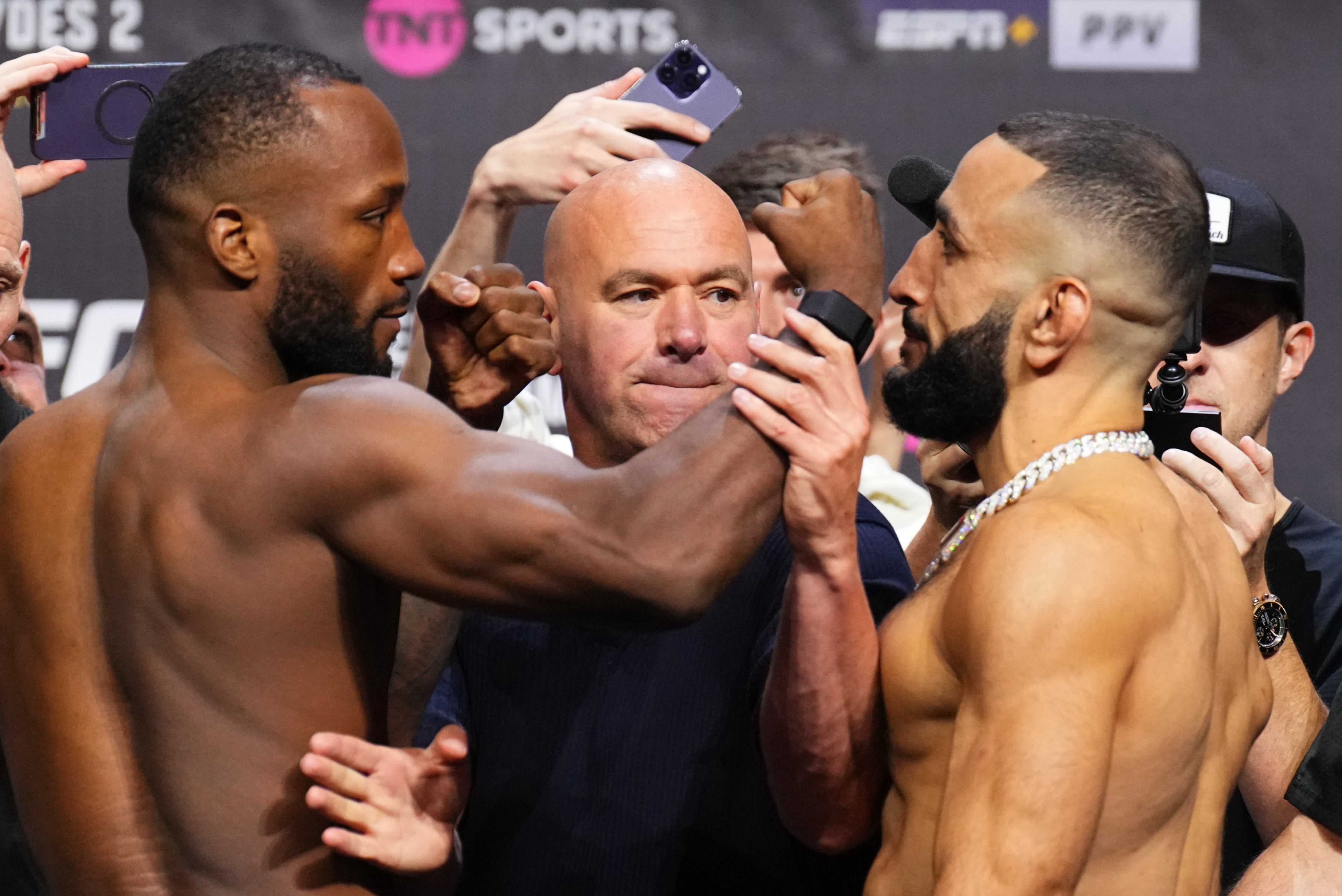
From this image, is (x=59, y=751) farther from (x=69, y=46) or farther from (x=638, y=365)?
(x=69, y=46)

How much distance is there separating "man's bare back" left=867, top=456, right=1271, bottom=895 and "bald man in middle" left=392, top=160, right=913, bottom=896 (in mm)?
190

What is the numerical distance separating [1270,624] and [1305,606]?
39cm

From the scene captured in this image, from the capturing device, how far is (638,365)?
2117 millimetres

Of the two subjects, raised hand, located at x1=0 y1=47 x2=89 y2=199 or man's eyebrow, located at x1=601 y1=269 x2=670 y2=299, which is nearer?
man's eyebrow, located at x1=601 y1=269 x2=670 y2=299

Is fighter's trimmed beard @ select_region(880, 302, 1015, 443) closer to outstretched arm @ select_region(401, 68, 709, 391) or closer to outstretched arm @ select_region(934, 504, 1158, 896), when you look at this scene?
outstretched arm @ select_region(934, 504, 1158, 896)

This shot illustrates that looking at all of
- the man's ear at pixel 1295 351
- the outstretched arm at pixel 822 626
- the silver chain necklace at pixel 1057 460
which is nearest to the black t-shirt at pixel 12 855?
the outstretched arm at pixel 822 626

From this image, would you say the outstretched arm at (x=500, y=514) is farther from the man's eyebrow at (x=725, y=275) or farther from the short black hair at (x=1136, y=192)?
the man's eyebrow at (x=725, y=275)

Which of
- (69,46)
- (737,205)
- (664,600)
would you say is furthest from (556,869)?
(69,46)

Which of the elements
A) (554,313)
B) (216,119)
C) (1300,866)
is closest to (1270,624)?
(1300,866)

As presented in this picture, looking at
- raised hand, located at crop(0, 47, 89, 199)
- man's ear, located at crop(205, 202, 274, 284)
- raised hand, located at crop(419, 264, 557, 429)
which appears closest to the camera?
man's ear, located at crop(205, 202, 274, 284)

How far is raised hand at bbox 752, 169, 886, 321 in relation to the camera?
1643 mm

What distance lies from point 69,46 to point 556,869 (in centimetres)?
242

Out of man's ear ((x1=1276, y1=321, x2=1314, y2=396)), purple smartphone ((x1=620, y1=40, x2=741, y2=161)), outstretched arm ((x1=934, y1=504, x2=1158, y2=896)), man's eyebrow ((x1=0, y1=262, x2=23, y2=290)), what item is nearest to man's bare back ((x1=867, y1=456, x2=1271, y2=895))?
outstretched arm ((x1=934, y1=504, x2=1158, y2=896))

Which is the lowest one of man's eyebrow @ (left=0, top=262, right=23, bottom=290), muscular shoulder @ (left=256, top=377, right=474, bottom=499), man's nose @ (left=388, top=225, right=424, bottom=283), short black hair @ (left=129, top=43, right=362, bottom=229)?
man's eyebrow @ (left=0, top=262, right=23, bottom=290)
